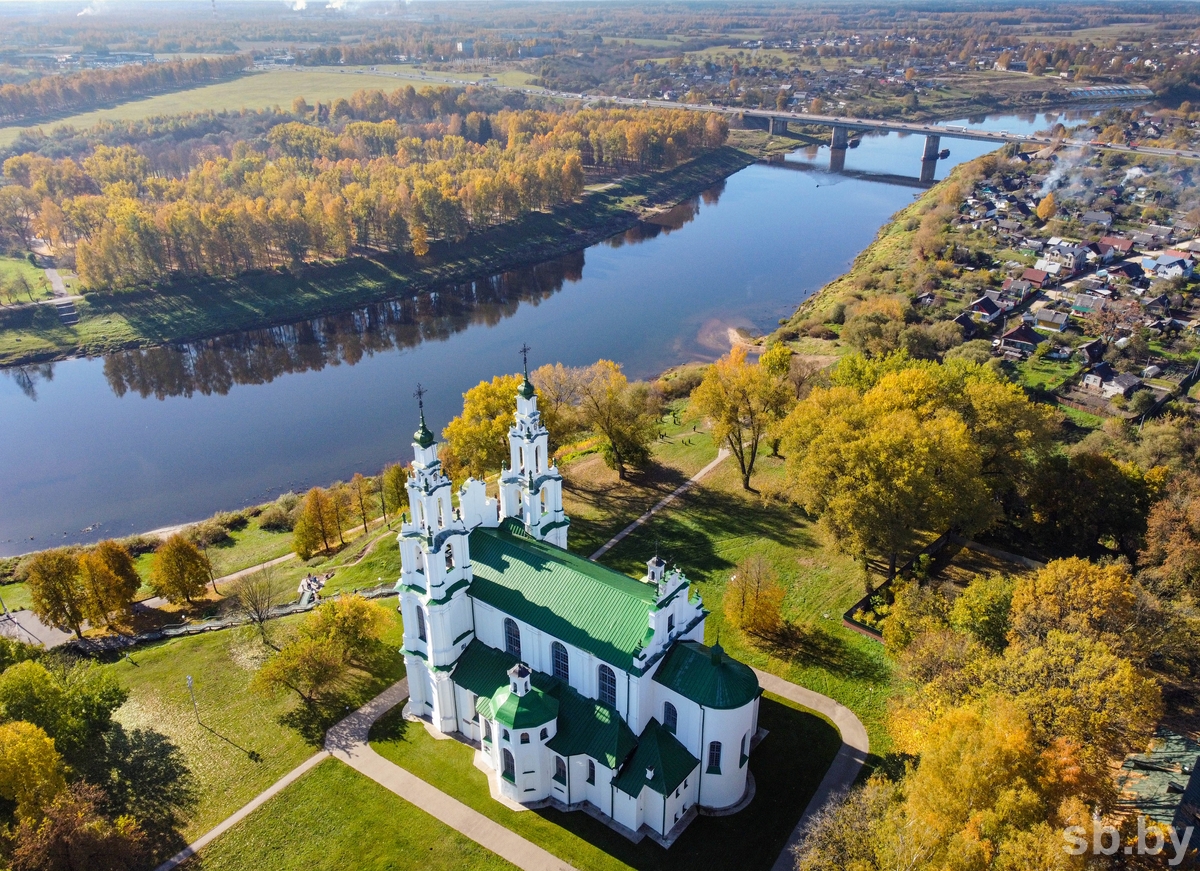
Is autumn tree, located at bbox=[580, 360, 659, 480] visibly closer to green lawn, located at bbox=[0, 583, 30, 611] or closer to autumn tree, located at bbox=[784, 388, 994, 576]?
autumn tree, located at bbox=[784, 388, 994, 576]

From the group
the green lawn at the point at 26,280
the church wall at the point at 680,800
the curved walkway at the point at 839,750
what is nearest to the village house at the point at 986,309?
the curved walkway at the point at 839,750

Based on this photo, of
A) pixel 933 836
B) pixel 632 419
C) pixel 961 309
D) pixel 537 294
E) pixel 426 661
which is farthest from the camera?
pixel 537 294

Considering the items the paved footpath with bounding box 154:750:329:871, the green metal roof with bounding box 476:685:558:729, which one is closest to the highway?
the green metal roof with bounding box 476:685:558:729

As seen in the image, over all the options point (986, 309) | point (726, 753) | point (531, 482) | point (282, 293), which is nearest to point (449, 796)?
point (726, 753)

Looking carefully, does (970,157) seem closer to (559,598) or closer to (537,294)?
(537,294)

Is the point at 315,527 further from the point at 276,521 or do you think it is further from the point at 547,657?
the point at 547,657

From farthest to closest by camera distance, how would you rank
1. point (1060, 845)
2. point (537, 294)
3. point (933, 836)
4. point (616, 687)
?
point (537, 294) → point (616, 687) → point (933, 836) → point (1060, 845)

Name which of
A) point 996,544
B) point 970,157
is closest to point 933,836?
point 996,544
